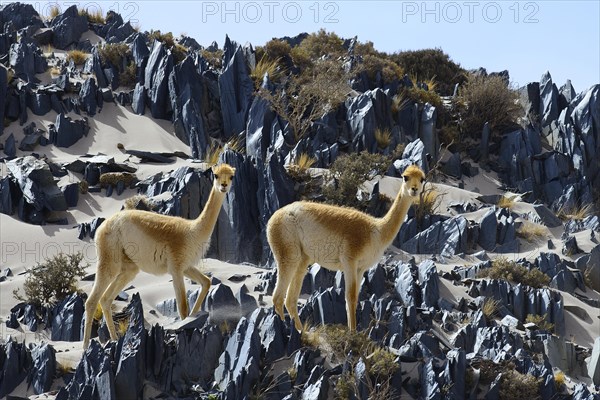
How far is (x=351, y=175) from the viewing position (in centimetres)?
2422

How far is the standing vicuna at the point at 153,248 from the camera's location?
13.8 metres

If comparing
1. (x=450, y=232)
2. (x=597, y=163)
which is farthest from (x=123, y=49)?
(x=597, y=163)

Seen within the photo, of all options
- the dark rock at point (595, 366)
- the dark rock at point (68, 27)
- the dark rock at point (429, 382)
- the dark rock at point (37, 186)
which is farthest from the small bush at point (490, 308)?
the dark rock at point (68, 27)

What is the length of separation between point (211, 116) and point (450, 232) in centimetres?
1039

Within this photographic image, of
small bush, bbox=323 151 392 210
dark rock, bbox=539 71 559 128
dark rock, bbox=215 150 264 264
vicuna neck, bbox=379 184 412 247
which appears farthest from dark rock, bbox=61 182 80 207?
dark rock, bbox=539 71 559 128

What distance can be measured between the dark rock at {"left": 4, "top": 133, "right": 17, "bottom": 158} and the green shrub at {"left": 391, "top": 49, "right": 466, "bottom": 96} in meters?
18.1

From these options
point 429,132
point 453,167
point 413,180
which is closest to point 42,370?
point 413,180

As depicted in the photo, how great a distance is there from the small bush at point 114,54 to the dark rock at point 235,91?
11.9 feet

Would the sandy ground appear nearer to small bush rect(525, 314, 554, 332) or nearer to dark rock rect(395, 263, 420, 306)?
dark rock rect(395, 263, 420, 306)

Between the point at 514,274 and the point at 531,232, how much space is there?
150 inches

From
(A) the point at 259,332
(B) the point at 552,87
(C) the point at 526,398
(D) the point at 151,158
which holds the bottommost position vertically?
(C) the point at 526,398

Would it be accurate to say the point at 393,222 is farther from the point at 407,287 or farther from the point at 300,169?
the point at 300,169

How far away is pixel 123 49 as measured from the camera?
32.7 metres

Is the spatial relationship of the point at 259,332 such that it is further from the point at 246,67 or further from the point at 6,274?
the point at 246,67
